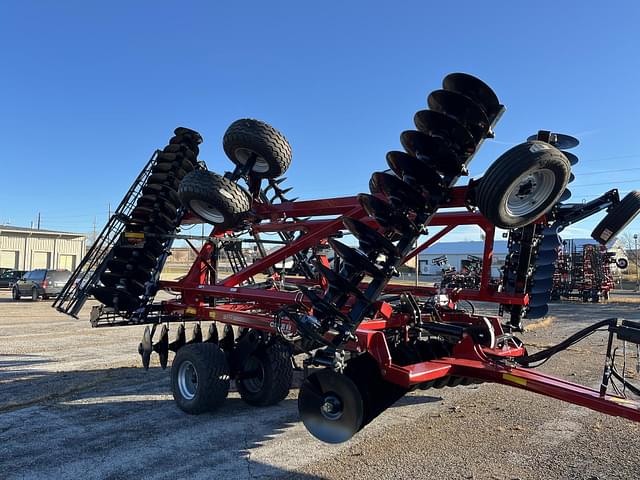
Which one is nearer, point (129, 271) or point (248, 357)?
point (248, 357)

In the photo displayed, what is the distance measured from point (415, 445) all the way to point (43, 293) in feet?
76.0

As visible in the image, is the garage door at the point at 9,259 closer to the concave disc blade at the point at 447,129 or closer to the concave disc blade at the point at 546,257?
the concave disc blade at the point at 546,257

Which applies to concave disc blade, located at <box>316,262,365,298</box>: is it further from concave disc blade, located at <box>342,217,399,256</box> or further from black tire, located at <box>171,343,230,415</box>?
black tire, located at <box>171,343,230,415</box>

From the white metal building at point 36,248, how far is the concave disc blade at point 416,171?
48.6m

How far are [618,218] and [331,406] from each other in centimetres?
302

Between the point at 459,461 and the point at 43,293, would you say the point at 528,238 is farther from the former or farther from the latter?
the point at 43,293

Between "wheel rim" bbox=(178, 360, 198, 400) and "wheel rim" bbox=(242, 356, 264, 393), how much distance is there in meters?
0.60

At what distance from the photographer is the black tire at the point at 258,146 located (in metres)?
6.18

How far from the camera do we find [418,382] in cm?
407

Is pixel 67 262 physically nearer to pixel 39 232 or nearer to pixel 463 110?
pixel 39 232

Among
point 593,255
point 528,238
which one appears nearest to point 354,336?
point 528,238

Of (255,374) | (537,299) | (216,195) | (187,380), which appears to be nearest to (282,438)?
(255,374)

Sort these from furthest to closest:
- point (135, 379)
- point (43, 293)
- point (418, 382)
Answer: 1. point (43, 293)
2. point (135, 379)
3. point (418, 382)

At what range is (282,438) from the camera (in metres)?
5.16
